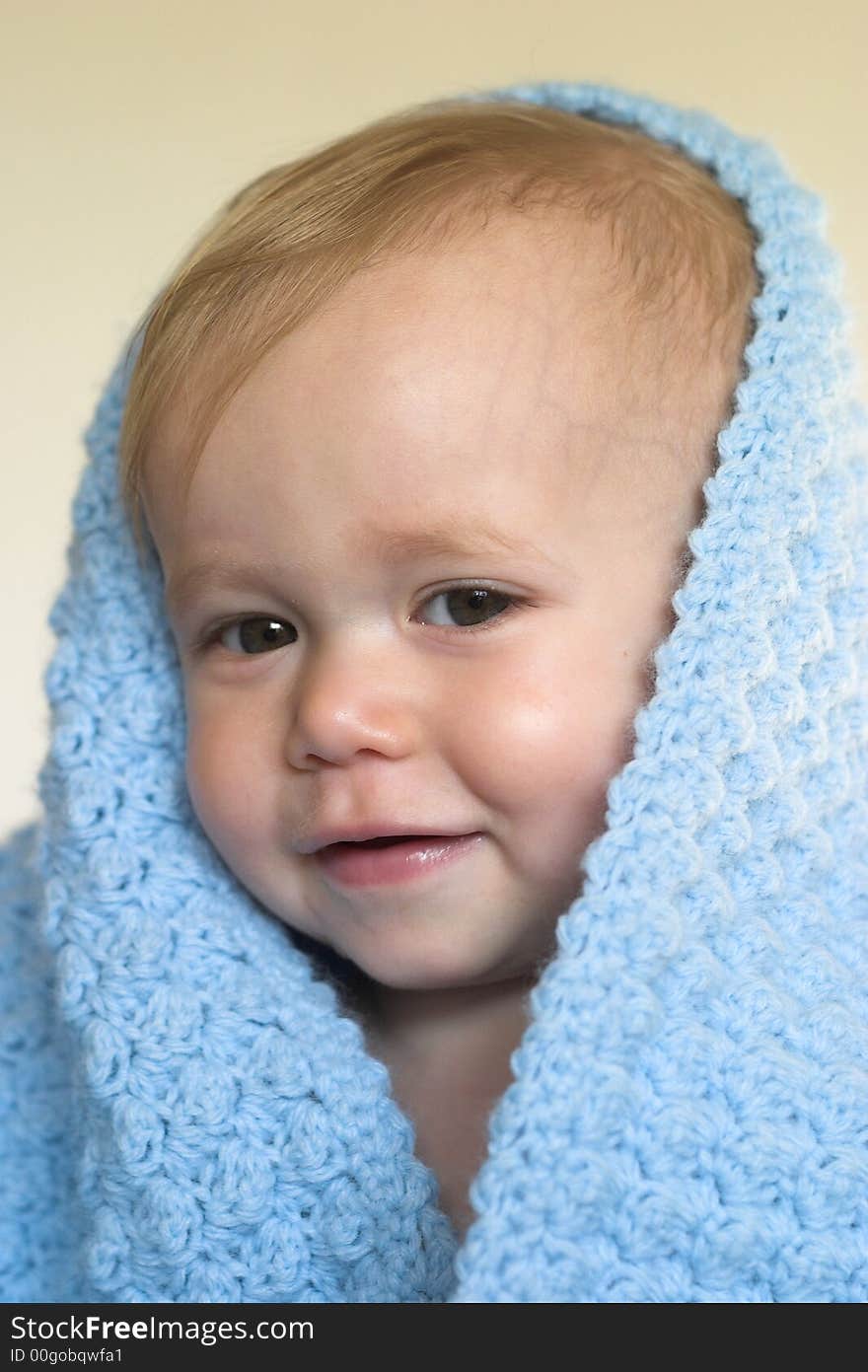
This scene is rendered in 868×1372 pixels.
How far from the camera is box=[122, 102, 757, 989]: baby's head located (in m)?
1.04

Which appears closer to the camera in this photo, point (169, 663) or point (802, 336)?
point (802, 336)

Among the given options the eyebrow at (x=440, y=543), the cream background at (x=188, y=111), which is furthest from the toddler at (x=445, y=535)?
the cream background at (x=188, y=111)

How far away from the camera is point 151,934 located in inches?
45.3

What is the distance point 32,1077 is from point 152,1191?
0.26 meters

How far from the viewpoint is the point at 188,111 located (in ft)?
7.09

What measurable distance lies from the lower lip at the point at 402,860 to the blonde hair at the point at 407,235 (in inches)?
11.6

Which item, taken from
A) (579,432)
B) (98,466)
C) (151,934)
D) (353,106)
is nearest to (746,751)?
(579,432)

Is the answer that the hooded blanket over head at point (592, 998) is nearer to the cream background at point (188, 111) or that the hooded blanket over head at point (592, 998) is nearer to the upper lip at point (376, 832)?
the upper lip at point (376, 832)

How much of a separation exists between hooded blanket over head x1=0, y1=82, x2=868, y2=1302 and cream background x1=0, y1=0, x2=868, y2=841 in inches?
28.0

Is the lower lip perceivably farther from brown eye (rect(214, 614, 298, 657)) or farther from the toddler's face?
brown eye (rect(214, 614, 298, 657))

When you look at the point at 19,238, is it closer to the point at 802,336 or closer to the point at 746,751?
the point at 802,336

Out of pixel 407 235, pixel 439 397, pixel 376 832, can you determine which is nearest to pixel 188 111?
pixel 407 235

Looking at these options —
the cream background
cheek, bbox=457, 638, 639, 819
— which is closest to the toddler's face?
cheek, bbox=457, 638, 639, 819

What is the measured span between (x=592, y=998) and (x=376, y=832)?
0.66ft
